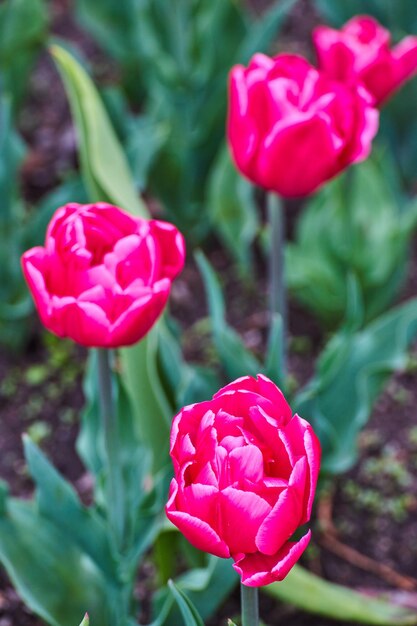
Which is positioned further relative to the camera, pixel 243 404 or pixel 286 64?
pixel 286 64

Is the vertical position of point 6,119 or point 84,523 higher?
point 6,119

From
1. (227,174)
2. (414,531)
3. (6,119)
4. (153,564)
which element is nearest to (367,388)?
(414,531)

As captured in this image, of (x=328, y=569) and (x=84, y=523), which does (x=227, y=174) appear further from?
(x=84, y=523)

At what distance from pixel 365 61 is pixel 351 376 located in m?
0.49

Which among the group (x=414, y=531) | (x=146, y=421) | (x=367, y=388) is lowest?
(x=414, y=531)

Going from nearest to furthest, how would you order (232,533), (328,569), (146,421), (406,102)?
(232,533) < (146,421) < (328,569) < (406,102)

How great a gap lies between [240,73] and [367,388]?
0.57 meters

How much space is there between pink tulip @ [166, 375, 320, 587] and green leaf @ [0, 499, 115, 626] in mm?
496

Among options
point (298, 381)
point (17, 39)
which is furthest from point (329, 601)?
point (17, 39)

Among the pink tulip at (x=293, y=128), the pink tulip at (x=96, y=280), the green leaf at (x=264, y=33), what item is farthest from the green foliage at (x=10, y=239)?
the pink tulip at (x=96, y=280)

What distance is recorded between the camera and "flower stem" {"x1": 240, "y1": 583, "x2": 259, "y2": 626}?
0.87 meters

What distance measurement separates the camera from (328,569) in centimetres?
167

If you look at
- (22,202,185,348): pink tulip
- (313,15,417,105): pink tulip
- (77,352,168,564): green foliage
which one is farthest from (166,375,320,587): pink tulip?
(313,15,417,105): pink tulip

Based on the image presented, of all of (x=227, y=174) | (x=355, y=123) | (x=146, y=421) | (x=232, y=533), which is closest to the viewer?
(x=232, y=533)
